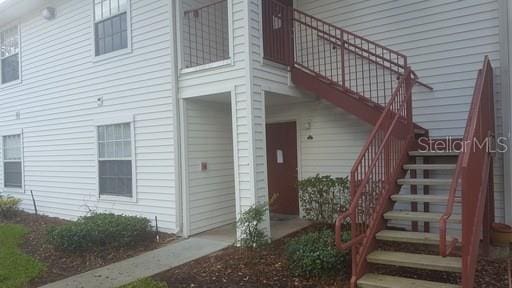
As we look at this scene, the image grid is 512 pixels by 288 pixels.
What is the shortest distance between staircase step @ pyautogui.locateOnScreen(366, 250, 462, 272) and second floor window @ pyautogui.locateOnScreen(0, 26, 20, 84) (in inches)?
429

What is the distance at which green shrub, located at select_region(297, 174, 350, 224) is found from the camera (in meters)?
6.56

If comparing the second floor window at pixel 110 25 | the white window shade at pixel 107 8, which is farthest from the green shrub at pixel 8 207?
A: the white window shade at pixel 107 8

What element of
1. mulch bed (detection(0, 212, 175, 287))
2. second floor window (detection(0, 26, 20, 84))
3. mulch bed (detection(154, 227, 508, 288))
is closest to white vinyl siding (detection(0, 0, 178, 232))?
second floor window (detection(0, 26, 20, 84))

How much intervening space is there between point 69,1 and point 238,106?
588cm

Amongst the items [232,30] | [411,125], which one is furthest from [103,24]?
[411,125]

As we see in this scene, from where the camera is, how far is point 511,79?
225 inches

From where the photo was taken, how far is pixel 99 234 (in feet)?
21.1

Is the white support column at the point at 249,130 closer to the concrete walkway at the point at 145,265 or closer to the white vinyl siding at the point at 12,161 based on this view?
the concrete walkway at the point at 145,265

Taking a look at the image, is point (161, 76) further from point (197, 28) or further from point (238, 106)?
point (238, 106)

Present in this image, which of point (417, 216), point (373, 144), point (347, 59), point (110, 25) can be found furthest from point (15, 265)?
point (347, 59)

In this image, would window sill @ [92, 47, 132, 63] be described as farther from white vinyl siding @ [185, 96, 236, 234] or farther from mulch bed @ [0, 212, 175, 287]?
Answer: mulch bed @ [0, 212, 175, 287]

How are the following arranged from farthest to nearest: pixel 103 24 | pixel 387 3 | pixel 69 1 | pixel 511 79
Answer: pixel 69 1 → pixel 103 24 → pixel 387 3 → pixel 511 79

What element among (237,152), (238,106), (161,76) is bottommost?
(237,152)
